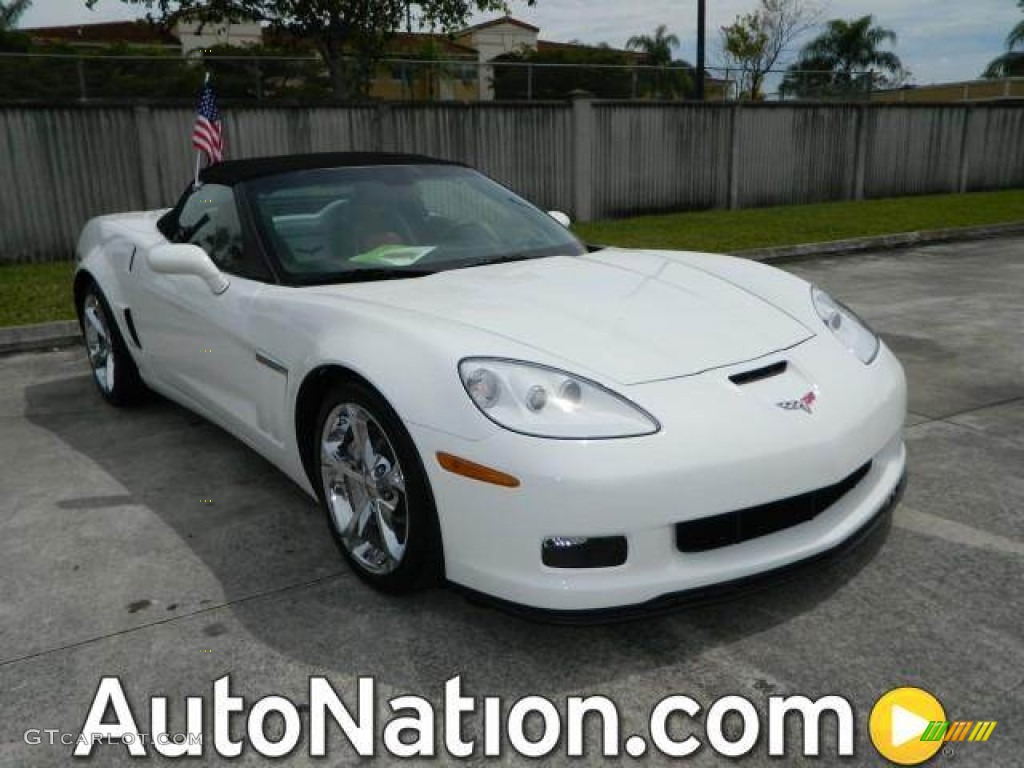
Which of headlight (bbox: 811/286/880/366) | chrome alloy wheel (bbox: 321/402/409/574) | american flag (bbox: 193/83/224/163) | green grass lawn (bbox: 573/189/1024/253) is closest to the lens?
chrome alloy wheel (bbox: 321/402/409/574)

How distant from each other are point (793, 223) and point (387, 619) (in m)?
12.6

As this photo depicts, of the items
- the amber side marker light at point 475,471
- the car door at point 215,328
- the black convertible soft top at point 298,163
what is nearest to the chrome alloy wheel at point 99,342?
the car door at point 215,328

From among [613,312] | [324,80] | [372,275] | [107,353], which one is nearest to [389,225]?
[372,275]

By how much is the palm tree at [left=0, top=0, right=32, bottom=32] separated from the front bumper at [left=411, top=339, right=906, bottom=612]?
144ft

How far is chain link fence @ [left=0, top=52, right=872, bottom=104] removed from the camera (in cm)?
1289

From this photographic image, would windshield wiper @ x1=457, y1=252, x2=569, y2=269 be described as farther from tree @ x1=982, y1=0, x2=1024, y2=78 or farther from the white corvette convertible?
tree @ x1=982, y1=0, x2=1024, y2=78

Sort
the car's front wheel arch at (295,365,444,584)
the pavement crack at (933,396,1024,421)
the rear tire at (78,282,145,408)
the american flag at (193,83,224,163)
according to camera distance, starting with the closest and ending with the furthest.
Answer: the car's front wheel arch at (295,365,444,584) < the pavement crack at (933,396,1024,421) < the rear tire at (78,282,145,408) < the american flag at (193,83,224,163)

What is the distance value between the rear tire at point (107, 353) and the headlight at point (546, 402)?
309 cm

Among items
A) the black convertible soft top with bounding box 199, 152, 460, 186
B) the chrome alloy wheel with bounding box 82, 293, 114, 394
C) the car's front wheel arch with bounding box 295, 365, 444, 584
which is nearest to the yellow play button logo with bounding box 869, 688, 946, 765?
the car's front wheel arch with bounding box 295, 365, 444, 584

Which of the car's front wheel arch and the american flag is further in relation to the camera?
the american flag

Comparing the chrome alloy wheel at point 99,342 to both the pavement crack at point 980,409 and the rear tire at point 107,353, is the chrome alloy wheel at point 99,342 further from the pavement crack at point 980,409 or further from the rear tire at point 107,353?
the pavement crack at point 980,409

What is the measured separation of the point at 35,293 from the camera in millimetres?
8820

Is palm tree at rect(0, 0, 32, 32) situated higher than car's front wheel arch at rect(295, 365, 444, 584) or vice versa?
palm tree at rect(0, 0, 32, 32)

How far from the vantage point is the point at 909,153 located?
19297 mm
